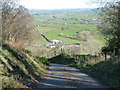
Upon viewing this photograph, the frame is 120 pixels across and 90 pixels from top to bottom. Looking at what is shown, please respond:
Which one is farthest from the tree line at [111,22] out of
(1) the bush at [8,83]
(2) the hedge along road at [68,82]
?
(1) the bush at [8,83]

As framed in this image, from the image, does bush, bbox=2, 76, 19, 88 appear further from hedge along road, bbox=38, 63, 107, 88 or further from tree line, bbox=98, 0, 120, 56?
tree line, bbox=98, 0, 120, 56

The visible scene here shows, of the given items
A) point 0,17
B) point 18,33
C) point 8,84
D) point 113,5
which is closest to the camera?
point 8,84

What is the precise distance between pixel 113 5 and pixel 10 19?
12.4m

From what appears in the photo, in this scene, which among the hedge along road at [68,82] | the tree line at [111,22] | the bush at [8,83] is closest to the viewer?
the bush at [8,83]

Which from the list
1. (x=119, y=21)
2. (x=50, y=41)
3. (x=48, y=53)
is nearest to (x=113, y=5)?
(x=119, y=21)

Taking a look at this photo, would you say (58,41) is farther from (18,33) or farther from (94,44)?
(18,33)

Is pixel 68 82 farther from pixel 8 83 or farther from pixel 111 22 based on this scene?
pixel 111 22

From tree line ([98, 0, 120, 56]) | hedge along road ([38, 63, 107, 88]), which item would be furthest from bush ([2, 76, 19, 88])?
tree line ([98, 0, 120, 56])

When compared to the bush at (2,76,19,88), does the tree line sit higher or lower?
higher

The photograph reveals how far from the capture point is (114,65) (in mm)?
16422

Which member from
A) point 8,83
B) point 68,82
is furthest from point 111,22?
point 8,83

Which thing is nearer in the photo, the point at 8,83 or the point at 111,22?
the point at 8,83

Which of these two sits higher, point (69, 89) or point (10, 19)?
point (10, 19)

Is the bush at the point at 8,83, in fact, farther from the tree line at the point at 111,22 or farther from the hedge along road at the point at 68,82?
the tree line at the point at 111,22
